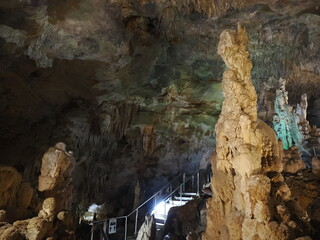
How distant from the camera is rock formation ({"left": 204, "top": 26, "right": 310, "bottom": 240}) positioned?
126 inches

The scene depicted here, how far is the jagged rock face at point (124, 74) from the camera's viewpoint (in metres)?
6.71

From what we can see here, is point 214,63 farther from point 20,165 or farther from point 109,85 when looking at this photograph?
point 20,165

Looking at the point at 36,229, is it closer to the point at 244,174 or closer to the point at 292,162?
the point at 244,174

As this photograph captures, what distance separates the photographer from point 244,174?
142 inches

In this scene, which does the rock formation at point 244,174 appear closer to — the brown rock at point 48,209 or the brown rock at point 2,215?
the brown rock at point 48,209

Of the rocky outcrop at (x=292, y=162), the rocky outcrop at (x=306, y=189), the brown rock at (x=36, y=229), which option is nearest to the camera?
the brown rock at (x=36, y=229)

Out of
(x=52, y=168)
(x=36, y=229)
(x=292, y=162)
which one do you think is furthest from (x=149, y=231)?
(x=292, y=162)

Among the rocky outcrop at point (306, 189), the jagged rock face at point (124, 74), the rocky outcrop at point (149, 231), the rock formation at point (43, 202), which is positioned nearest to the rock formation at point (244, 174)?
the rock formation at point (43, 202)

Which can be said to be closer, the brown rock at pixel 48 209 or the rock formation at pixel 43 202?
the rock formation at pixel 43 202

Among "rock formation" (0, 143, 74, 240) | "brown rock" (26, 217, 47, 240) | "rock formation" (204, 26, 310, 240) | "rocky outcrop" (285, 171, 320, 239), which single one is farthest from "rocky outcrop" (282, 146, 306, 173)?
"brown rock" (26, 217, 47, 240)

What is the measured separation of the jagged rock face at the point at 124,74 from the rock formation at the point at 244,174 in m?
3.55

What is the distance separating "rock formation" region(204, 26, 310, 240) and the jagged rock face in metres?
3.55

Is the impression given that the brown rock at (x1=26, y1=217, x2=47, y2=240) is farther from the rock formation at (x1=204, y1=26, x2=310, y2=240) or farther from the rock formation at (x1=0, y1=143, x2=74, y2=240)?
the rock formation at (x1=204, y1=26, x2=310, y2=240)

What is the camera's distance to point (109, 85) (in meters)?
9.16
